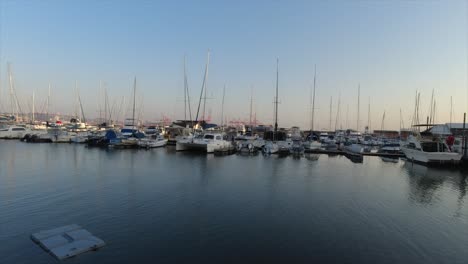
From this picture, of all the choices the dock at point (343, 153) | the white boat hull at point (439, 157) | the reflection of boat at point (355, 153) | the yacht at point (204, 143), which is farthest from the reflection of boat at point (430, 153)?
the yacht at point (204, 143)

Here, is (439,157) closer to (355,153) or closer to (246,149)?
(355,153)

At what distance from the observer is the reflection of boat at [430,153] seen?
107ft

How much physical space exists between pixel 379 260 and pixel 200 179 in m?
14.5

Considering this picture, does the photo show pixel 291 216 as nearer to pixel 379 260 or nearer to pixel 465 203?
pixel 379 260

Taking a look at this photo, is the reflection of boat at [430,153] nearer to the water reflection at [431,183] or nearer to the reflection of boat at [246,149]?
the water reflection at [431,183]

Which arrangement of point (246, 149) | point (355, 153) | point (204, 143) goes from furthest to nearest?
1. point (246, 149)
2. point (355, 153)
3. point (204, 143)

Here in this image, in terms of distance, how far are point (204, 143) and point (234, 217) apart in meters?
28.7

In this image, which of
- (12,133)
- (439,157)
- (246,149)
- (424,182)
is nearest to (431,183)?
(424,182)

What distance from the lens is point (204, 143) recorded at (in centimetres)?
4059

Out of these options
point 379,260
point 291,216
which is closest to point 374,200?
point 291,216

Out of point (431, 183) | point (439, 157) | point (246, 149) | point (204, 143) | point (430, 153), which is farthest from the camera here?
point (246, 149)

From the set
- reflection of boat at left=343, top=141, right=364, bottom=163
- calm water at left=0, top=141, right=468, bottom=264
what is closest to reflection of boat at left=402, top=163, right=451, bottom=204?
calm water at left=0, top=141, right=468, bottom=264

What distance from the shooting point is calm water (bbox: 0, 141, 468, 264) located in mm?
8844

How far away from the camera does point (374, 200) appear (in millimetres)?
16531
